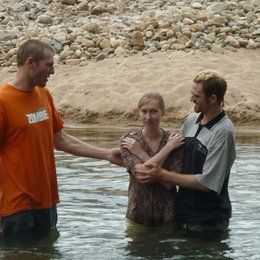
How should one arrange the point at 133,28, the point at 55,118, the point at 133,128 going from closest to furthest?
the point at 55,118, the point at 133,128, the point at 133,28

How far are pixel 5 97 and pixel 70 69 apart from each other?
50.1ft

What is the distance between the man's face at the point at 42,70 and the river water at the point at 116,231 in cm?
144

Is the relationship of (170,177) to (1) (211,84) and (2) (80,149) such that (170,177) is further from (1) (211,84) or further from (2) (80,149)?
(2) (80,149)

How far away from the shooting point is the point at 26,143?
8.45m

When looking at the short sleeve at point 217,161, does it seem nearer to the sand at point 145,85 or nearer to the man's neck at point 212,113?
the man's neck at point 212,113

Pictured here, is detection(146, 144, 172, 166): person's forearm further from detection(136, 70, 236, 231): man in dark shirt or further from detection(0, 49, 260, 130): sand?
detection(0, 49, 260, 130): sand

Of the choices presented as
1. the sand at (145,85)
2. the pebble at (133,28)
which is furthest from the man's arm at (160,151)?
the pebble at (133,28)

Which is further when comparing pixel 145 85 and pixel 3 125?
pixel 145 85

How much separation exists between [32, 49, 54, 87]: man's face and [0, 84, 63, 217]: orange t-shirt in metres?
0.15

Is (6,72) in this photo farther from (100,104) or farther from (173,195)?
(173,195)

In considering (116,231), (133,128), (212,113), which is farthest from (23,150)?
(133,128)

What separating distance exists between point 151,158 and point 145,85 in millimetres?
13019

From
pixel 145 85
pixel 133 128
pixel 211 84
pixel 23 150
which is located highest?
pixel 211 84

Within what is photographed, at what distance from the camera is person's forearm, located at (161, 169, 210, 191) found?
866 cm
